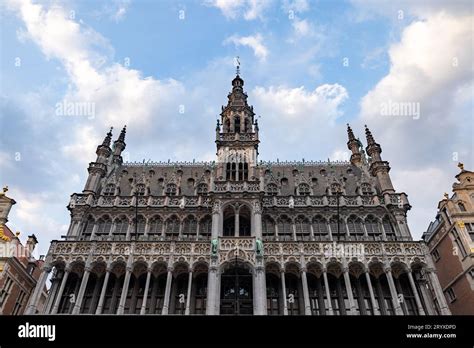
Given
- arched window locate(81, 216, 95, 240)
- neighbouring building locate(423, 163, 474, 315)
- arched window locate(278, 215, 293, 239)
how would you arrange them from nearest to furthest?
neighbouring building locate(423, 163, 474, 315) < arched window locate(81, 216, 95, 240) < arched window locate(278, 215, 293, 239)

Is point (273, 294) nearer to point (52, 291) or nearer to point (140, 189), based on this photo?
point (140, 189)

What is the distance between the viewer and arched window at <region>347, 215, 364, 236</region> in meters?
34.8

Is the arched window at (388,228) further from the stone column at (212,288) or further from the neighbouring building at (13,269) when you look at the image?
the neighbouring building at (13,269)

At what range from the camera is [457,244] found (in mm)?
33625

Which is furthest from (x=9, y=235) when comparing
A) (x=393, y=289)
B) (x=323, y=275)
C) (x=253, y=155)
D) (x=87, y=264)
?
(x=393, y=289)

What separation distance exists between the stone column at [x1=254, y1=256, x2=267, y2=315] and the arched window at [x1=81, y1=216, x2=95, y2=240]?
59.4 ft

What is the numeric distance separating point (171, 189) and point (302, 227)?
51.4 feet

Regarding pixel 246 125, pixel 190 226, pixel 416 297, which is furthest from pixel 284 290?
pixel 246 125

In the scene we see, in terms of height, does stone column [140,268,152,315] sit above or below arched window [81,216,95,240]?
below

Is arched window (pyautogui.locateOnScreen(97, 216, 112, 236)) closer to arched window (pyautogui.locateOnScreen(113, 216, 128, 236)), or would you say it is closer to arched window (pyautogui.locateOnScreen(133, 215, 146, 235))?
arched window (pyautogui.locateOnScreen(113, 216, 128, 236))

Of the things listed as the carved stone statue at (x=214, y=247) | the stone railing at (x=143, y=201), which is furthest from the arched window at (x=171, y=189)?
the carved stone statue at (x=214, y=247)

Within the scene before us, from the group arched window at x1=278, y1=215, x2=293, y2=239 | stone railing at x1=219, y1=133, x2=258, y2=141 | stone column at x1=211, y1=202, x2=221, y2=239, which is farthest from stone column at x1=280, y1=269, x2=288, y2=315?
stone railing at x1=219, y1=133, x2=258, y2=141
